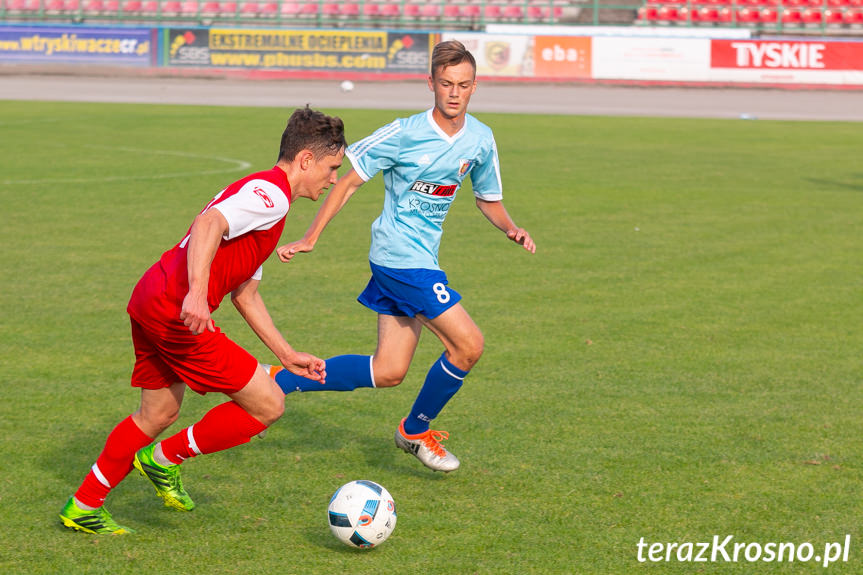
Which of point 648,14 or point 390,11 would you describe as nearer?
point 648,14

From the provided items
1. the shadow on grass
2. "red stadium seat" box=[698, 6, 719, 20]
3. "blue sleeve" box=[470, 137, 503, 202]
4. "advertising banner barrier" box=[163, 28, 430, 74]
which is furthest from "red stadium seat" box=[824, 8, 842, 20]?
"blue sleeve" box=[470, 137, 503, 202]

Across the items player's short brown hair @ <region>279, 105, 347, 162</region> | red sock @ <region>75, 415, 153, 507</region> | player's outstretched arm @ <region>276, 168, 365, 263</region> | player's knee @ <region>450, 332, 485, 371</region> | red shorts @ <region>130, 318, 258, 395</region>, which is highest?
player's short brown hair @ <region>279, 105, 347, 162</region>

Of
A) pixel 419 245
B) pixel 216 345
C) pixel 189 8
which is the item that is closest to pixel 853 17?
pixel 189 8

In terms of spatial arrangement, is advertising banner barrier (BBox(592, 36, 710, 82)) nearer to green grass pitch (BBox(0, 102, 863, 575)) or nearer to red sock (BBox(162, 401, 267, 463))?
green grass pitch (BBox(0, 102, 863, 575))

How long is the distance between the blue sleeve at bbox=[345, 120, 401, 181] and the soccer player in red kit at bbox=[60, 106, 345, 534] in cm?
86

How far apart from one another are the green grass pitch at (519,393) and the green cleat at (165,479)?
107 millimetres

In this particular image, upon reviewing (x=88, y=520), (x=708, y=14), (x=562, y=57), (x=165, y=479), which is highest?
(x=708, y=14)

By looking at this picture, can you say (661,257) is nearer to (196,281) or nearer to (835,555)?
(835,555)

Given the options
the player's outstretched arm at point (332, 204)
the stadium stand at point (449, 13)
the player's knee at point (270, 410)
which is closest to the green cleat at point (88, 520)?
the player's knee at point (270, 410)

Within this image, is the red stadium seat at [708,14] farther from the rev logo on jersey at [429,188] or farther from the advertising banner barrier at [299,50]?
the rev logo on jersey at [429,188]

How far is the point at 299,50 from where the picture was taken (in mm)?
39188

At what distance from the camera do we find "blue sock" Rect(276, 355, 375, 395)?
594 cm

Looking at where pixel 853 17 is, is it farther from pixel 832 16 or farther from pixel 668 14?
pixel 668 14

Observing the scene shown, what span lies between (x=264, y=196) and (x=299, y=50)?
35789mm
